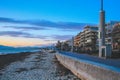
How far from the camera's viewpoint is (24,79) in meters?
24.3

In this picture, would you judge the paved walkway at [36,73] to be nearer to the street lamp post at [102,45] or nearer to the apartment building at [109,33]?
the street lamp post at [102,45]

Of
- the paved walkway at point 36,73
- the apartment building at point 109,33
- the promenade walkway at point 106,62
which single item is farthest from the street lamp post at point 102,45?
the apartment building at point 109,33

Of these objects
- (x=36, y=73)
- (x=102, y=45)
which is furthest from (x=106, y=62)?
(x=102, y=45)

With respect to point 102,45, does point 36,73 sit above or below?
below

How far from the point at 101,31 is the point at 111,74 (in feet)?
65.4

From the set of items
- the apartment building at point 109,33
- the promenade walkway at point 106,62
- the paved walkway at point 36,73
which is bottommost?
the paved walkway at point 36,73

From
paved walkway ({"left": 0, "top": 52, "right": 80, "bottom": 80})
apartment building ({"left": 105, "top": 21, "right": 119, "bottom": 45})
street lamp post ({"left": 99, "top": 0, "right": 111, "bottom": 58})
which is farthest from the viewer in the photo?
apartment building ({"left": 105, "top": 21, "right": 119, "bottom": 45})

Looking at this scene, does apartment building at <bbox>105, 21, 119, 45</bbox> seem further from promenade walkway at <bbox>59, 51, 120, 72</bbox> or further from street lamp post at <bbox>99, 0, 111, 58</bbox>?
promenade walkway at <bbox>59, 51, 120, 72</bbox>

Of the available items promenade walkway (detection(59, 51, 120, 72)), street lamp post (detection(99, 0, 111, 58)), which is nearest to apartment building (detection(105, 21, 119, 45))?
street lamp post (detection(99, 0, 111, 58))

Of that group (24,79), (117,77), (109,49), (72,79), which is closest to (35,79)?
(24,79)

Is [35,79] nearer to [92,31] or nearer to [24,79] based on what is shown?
[24,79]

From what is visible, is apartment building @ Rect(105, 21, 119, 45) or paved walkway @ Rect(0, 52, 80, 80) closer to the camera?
paved walkway @ Rect(0, 52, 80, 80)

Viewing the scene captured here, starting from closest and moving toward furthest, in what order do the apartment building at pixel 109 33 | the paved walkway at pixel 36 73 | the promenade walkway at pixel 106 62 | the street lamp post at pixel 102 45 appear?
the promenade walkway at pixel 106 62 → the paved walkway at pixel 36 73 → the street lamp post at pixel 102 45 → the apartment building at pixel 109 33

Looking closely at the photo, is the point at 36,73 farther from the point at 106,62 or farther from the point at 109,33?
the point at 109,33
